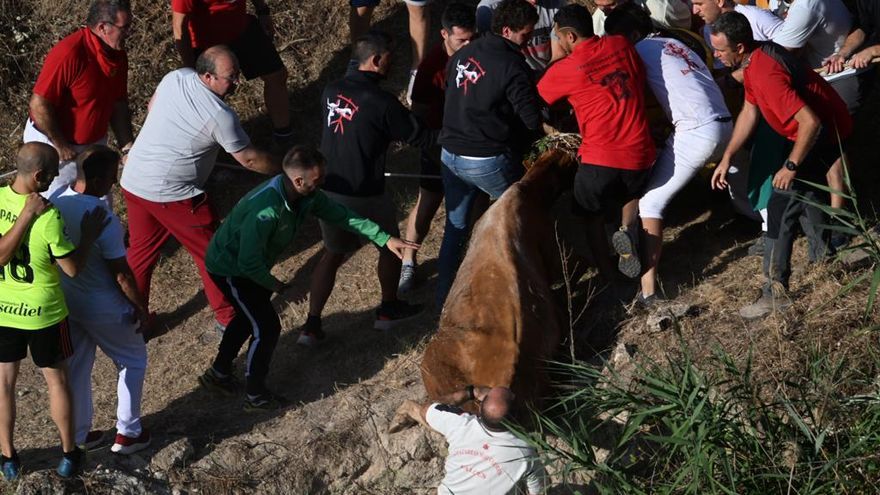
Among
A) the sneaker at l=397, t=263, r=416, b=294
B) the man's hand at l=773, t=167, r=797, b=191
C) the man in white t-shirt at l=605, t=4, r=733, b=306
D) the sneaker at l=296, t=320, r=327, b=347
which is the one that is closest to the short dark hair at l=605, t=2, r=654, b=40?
the man in white t-shirt at l=605, t=4, r=733, b=306

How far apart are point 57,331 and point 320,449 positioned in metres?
1.64

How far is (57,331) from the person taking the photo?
6.14 metres

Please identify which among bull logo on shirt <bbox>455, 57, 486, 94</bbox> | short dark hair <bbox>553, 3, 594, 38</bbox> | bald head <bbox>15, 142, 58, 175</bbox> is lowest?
bull logo on shirt <bbox>455, 57, 486, 94</bbox>

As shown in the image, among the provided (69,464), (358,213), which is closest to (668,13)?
(358,213)

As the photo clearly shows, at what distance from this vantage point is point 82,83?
830 centimetres

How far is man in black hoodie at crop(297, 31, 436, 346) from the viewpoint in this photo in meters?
7.50

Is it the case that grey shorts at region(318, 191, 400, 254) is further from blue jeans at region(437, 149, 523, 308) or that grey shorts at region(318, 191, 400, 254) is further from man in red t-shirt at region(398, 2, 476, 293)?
blue jeans at region(437, 149, 523, 308)

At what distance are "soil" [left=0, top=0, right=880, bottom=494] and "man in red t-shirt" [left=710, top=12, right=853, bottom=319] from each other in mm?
258

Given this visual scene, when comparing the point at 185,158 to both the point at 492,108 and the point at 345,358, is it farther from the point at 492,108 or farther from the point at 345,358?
the point at 492,108

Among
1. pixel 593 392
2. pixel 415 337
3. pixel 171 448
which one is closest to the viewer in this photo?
pixel 593 392

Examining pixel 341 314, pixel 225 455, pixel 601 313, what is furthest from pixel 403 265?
pixel 225 455

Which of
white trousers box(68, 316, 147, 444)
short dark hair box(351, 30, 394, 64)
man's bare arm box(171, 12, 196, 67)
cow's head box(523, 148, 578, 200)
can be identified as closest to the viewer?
white trousers box(68, 316, 147, 444)

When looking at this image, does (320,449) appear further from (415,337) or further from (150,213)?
(150,213)

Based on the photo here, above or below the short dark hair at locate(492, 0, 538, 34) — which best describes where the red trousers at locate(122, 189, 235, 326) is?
below
